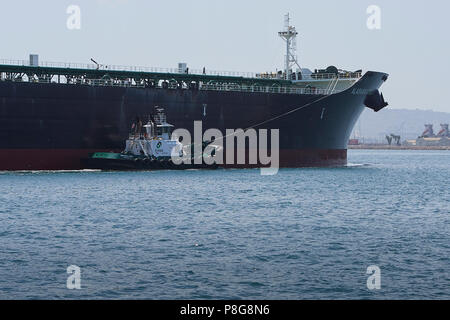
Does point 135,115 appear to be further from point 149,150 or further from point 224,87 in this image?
point 224,87

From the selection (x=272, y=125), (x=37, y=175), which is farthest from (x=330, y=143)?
(x=37, y=175)

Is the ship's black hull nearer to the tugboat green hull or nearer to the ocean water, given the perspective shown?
the tugboat green hull

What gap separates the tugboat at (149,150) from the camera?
176ft

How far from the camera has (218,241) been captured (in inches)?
994

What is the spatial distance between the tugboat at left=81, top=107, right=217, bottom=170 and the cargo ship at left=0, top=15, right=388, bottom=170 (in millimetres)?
970

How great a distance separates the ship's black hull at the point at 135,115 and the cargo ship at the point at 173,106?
73mm

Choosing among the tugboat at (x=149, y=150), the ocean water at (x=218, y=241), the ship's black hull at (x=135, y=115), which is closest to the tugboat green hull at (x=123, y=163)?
the tugboat at (x=149, y=150)

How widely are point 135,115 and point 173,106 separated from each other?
136 inches

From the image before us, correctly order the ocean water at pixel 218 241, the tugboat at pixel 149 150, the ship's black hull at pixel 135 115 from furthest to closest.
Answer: the tugboat at pixel 149 150 < the ship's black hull at pixel 135 115 < the ocean water at pixel 218 241

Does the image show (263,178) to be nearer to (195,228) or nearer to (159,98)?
(159,98)

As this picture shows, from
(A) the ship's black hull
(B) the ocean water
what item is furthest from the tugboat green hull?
Result: (B) the ocean water

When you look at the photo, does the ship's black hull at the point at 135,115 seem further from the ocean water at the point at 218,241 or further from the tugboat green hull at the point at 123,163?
the ocean water at the point at 218,241

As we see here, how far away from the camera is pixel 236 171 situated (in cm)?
6103
